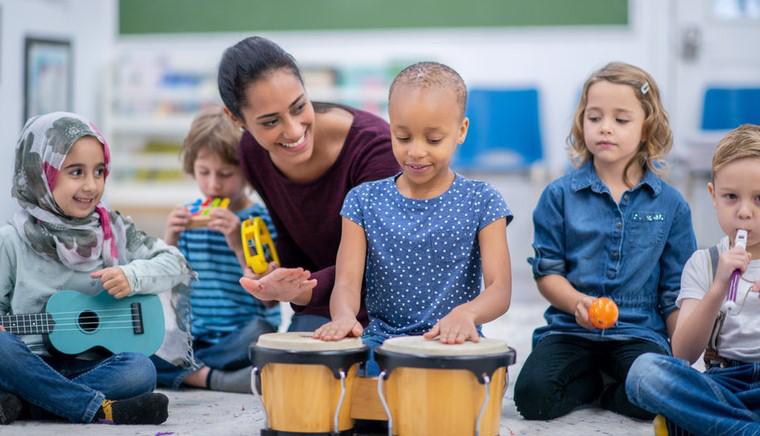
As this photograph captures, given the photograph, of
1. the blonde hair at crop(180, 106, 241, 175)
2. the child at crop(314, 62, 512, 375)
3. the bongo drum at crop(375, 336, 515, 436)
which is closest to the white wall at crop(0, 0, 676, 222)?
the blonde hair at crop(180, 106, 241, 175)

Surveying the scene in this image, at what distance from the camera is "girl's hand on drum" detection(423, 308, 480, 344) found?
1830 millimetres

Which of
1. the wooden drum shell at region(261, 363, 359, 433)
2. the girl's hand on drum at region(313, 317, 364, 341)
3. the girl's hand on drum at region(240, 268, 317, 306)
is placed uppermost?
the girl's hand on drum at region(240, 268, 317, 306)

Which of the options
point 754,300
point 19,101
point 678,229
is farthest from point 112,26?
point 754,300

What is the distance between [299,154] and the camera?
2408 mm

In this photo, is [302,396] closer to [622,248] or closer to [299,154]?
[299,154]

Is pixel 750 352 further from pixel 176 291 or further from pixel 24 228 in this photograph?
pixel 24 228

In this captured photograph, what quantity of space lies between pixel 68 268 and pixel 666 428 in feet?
4.63

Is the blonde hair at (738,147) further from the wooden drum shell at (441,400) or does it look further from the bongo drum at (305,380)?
the bongo drum at (305,380)

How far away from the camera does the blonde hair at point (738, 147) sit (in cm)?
198

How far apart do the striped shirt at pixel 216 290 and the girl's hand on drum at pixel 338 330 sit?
88 centimetres

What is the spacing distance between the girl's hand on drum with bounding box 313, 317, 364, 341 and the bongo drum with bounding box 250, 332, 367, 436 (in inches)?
1.3

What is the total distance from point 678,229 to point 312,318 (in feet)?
3.12

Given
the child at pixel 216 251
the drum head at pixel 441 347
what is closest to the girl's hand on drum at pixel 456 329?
the drum head at pixel 441 347

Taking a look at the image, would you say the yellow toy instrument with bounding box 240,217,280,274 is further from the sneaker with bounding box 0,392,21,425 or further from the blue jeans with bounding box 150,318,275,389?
the sneaker with bounding box 0,392,21,425
